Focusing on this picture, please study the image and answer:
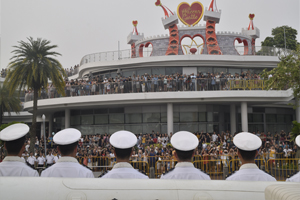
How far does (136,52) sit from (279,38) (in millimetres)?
31135

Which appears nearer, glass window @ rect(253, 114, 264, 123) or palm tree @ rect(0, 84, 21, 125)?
glass window @ rect(253, 114, 264, 123)

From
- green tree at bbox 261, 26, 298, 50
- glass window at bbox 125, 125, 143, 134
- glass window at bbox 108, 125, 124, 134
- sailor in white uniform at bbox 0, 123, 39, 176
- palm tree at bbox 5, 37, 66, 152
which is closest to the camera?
sailor in white uniform at bbox 0, 123, 39, 176

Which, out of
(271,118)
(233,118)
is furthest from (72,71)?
(271,118)

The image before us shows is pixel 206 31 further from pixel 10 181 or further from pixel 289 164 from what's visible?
pixel 10 181

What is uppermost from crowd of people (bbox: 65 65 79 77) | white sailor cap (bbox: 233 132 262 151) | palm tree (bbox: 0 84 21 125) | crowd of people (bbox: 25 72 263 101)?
crowd of people (bbox: 65 65 79 77)

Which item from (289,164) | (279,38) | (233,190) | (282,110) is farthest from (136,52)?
(279,38)

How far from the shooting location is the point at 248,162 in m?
4.75

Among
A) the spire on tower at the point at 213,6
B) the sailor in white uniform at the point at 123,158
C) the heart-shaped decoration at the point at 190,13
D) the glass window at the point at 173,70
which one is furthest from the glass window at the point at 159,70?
the sailor in white uniform at the point at 123,158

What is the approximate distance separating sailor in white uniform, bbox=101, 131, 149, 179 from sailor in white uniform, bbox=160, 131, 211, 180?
1.41 ft

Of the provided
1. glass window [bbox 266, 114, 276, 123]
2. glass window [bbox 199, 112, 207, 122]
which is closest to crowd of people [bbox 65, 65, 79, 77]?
glass window [bbox 199, 112, 207, 122]

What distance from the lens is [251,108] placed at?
3077 centimetres

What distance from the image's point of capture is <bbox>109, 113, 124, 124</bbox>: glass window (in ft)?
96.7

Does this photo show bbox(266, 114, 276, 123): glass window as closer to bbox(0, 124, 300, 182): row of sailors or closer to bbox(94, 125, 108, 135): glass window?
bbox(94, 125, 108, 135): glass window

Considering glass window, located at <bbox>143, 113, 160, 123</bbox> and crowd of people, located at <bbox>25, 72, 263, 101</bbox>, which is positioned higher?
crowd of people, located at <bbox>25, 72, 263, 101</bbox>
